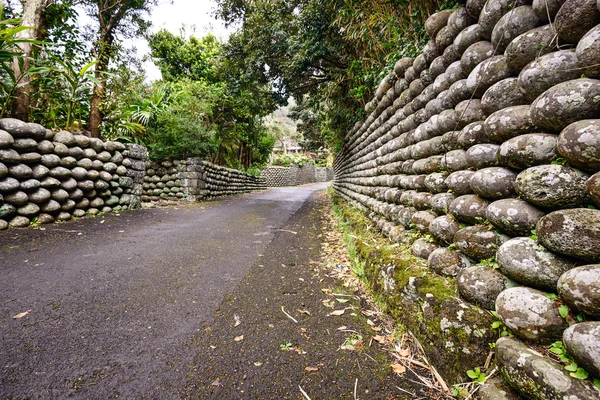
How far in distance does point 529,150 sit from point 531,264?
524 millimetres

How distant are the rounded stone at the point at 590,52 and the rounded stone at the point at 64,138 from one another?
21.1ft

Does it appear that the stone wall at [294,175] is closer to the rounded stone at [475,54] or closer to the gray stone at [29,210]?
the gray stone at [29,210]

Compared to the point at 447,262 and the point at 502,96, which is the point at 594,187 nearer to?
the point at 502,96

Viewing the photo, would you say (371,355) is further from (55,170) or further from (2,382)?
(55,170)

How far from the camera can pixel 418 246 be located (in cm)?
200

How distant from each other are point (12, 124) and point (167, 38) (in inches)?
463

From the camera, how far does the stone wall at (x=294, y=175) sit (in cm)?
2169

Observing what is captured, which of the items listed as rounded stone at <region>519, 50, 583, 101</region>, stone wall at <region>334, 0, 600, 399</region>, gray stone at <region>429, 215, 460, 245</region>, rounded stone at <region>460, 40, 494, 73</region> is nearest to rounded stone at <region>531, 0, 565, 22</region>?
stone wall at <region>334, 0, 600, 399</region>

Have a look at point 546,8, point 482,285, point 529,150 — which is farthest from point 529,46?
point 482,285

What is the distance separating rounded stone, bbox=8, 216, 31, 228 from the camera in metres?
3.56

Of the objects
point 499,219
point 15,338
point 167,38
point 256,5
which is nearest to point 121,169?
point 15,338

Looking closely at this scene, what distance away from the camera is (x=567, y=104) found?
0.98m

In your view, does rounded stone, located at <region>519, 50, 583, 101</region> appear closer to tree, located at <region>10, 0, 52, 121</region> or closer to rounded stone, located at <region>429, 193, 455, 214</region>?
rounded stone, located at <region>429, 193, 455, 214</region>

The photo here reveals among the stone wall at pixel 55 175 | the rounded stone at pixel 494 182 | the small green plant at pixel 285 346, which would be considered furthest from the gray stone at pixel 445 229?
the stone wall at pixel 55 175
